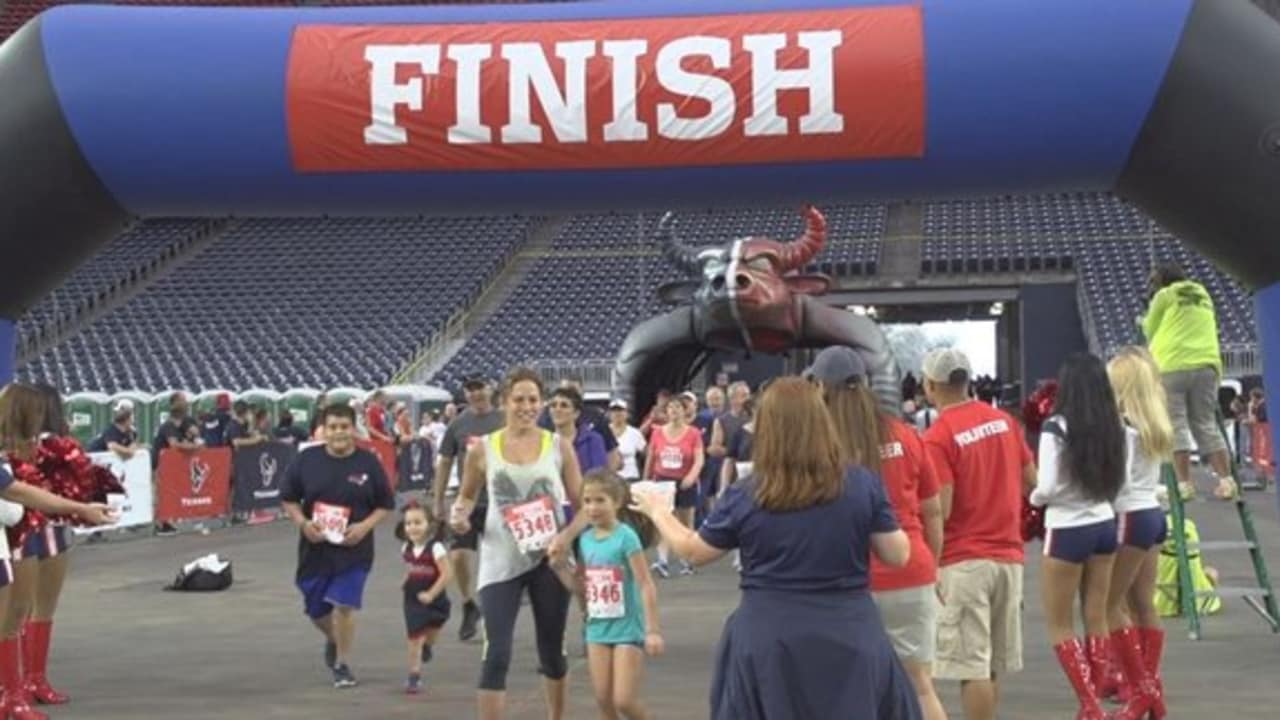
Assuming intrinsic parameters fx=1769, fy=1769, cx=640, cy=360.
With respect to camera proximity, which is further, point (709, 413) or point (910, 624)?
point (709, 413)

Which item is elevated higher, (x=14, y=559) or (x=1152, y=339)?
(x=1152, y=339)

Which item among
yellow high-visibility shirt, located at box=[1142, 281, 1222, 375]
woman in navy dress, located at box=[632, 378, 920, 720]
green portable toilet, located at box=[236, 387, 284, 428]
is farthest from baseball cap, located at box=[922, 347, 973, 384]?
green portable toilet, located at box=[236, 387, 284, 428]

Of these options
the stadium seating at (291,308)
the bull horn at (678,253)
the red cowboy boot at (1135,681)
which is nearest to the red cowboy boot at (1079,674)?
the red cowboy boot at (1135,681)

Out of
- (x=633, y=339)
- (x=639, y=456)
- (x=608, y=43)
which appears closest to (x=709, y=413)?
(x=639, y=456)

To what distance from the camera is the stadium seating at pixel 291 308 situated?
117 ft

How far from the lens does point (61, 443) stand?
8.55m

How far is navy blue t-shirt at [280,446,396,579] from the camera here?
9688 mm

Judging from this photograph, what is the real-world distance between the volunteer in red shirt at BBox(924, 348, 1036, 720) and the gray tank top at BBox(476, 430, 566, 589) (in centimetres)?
172

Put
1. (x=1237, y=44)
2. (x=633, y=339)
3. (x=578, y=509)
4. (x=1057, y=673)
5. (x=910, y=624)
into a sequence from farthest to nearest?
(x=633, y=339), (x=1057, y=673), (x=1237, y=44), (x=578, y=509), (x=910, y=624)

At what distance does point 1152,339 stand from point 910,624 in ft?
13.9

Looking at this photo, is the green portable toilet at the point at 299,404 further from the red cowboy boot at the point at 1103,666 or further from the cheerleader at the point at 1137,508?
the cheerleader at the point at 1137,508

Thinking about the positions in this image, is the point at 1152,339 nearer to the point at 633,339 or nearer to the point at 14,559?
the point at 14,559

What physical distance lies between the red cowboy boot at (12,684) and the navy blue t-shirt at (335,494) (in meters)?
1.70

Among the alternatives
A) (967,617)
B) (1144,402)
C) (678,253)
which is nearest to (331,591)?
(967,617)
